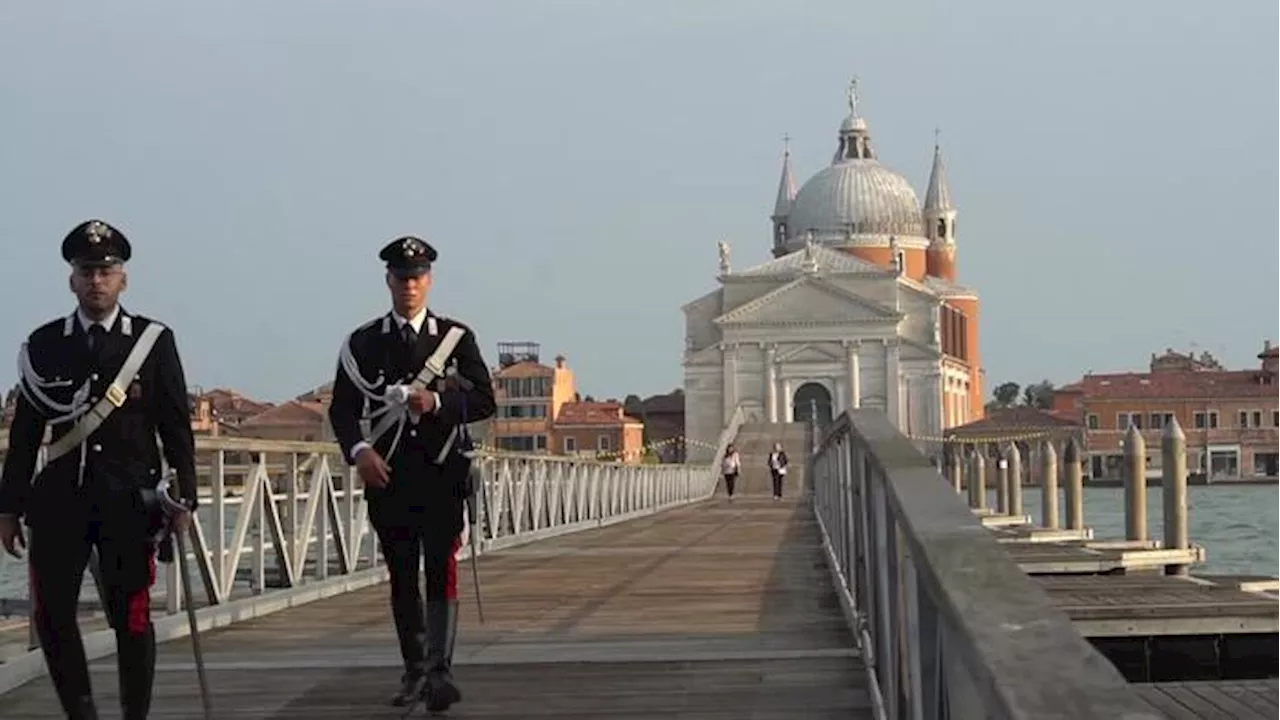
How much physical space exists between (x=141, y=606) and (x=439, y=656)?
1154mm

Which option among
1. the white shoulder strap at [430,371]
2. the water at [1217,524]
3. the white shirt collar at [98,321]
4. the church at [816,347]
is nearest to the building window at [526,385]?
the church at [816,347]

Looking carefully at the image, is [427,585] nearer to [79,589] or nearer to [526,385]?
[79,589]

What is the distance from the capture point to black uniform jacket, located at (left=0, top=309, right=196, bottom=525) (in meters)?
5.43

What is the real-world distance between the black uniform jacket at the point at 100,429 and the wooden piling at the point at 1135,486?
927 inches

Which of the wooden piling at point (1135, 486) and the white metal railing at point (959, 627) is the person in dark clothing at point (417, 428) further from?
the wooden piling at point (1135, 486)

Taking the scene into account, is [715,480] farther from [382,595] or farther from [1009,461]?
[382,595]

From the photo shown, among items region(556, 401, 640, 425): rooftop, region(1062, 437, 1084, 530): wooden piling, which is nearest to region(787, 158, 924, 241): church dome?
region(556, 401, 640, 425): rooftop

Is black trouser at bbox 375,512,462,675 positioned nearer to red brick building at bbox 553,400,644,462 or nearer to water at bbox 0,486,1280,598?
water at bbox 0,486,1280,598

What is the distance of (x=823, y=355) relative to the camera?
103 m

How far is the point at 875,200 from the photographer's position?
400 ft

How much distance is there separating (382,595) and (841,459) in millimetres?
3153

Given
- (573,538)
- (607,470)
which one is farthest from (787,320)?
(573,538)

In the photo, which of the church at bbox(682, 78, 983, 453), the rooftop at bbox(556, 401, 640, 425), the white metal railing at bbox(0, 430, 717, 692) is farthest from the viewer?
the rooftop at bbox(556, 401, 640, 425)

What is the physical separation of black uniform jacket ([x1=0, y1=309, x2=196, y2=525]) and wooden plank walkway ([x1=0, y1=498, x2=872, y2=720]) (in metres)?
1.21
